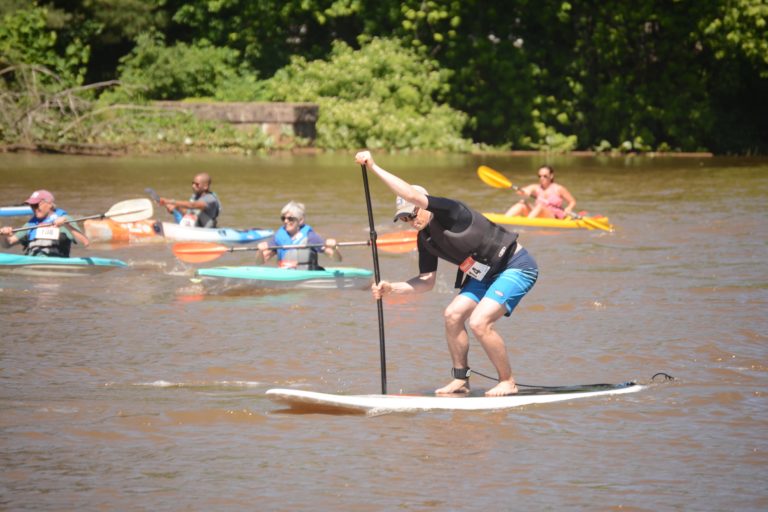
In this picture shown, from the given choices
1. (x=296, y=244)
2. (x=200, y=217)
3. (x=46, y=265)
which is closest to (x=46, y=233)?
(x=46, y=265)

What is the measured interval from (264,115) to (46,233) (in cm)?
1694

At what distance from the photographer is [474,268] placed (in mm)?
8195

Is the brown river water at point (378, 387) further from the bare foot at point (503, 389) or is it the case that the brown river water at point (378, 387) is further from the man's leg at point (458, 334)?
the man's leg at point (458, 334)

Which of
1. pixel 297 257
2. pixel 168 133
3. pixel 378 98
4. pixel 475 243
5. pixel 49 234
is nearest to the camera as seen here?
pixel 475 243

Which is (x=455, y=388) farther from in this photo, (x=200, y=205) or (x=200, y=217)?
(x=200, y=217)

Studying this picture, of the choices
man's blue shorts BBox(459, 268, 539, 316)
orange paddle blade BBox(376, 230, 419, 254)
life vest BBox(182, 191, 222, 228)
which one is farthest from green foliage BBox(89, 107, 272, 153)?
man's blue shorts BBox(459, 268, 539, 316)

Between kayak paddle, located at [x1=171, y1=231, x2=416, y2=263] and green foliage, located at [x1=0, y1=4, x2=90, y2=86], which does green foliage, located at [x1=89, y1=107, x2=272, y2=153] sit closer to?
green foliage, located at [x1=0, y1=4, x2=90, y2=86]

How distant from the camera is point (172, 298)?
12.7 m

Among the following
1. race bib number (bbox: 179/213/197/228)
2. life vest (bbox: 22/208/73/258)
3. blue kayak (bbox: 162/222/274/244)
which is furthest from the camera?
race bib number (bbox: 179/213/197/228)

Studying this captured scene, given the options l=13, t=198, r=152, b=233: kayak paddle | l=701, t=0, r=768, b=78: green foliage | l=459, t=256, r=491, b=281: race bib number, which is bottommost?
l=13, t=198, r=152, b=233: kayak paddle

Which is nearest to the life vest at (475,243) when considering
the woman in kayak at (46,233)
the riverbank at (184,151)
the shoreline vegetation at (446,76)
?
the woman in kayak at (46,233)

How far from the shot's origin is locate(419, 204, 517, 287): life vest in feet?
26.1

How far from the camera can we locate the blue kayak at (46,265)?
13.4 metres

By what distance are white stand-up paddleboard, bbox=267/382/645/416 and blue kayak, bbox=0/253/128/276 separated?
228 inches
